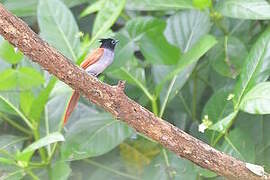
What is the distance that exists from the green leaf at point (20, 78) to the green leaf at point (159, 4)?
376 mm

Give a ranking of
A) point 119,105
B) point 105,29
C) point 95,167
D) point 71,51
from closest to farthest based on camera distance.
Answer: point 119,105, point 105,29, point 71,51, point 95,167

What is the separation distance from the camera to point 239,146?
1.57 m

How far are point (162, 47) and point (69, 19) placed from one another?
27 cm

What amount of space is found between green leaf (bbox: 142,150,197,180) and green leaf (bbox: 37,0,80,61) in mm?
369

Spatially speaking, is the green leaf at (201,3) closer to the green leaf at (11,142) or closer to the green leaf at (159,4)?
the green leaf at (159,4)

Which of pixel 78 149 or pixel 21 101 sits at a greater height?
pixel 21 101

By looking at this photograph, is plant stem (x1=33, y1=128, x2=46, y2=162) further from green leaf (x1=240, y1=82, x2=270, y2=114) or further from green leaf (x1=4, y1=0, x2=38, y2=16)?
green leaf (x1=240, y1=82, x2=270, y2=114)

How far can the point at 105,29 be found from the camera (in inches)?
60.6

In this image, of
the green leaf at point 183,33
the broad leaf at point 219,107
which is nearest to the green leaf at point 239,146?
the broad leaf at point 219,107

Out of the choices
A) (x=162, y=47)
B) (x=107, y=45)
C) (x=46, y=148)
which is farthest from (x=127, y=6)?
(x=46, y=148)

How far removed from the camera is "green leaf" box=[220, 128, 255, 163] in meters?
1.56

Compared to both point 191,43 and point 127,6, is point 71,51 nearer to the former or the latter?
point 127,6

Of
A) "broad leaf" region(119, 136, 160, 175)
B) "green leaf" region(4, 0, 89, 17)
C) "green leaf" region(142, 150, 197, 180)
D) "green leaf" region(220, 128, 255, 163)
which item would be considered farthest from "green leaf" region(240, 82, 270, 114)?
"green leaf" region(4, 0, 89, 17)

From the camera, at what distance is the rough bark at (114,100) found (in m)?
1.13
